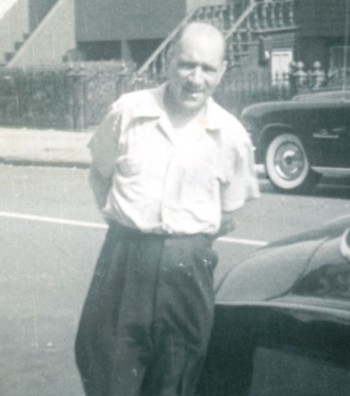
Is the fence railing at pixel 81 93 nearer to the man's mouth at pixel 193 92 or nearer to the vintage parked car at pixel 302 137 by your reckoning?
the vintage parked car at pixel 302 137

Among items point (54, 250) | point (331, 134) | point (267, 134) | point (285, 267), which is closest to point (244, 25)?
point (267, 134)

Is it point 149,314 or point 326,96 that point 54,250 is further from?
point 149,314

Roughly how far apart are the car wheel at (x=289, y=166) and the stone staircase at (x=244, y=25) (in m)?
11.7

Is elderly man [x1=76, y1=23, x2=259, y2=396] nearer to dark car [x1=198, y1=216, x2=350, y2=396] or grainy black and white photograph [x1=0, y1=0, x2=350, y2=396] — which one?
grainy black and white photograph [x1=0, y1=0, x2=350, y2=396]

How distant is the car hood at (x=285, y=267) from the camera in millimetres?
3516

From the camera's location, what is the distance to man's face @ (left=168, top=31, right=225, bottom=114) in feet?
12.7

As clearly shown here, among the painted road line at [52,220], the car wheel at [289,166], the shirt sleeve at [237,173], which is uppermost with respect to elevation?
the shirt sleeve at [237,173]

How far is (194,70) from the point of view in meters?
3.90

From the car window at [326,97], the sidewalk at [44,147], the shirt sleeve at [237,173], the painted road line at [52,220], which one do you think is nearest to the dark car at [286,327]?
the shirt sleeve at [237,173]

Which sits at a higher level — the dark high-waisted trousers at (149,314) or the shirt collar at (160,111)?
the shirt collar at (160,111)

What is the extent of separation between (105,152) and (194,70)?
0.44 metres

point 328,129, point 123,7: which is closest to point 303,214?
point 328,129

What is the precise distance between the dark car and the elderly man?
0.44ft

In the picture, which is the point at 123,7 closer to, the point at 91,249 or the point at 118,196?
the point at 91,249
